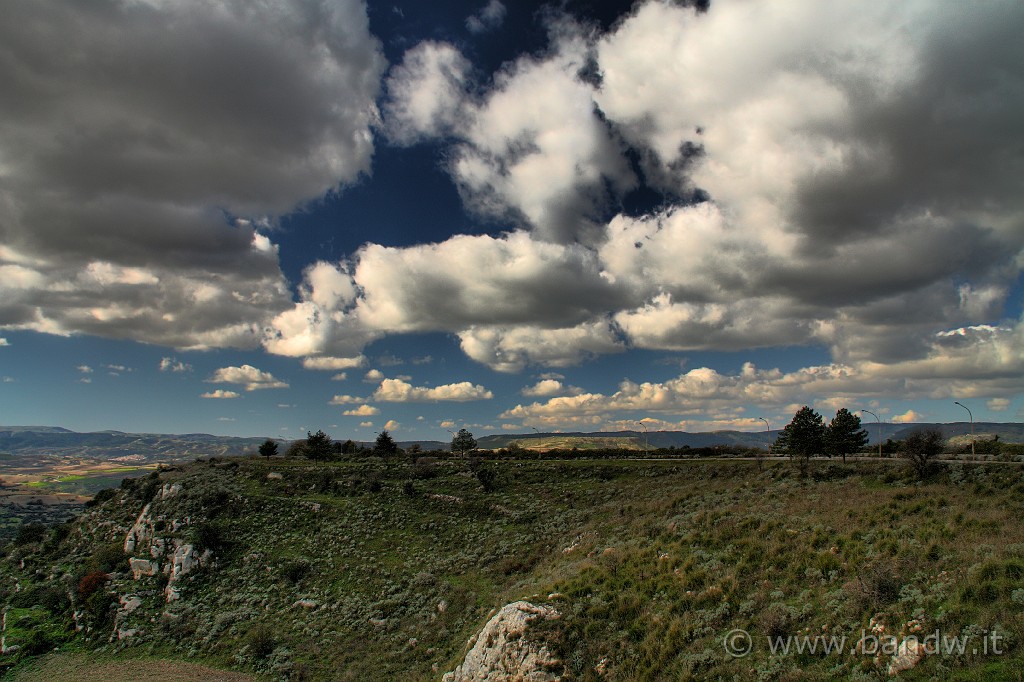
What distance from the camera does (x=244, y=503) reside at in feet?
164

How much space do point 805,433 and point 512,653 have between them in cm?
5453

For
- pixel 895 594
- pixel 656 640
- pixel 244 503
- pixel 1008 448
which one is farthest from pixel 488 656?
pixel 1008 448

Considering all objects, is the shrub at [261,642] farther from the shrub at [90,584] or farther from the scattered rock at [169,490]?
the scattered rock at [169,490]

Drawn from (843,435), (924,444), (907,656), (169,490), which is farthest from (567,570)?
(169,490)

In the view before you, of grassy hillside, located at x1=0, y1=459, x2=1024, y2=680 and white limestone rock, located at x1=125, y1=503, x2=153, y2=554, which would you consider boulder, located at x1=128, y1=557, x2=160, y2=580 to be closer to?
grassy hillside, located at x1=0, y1=459, x2=1024, y2=680

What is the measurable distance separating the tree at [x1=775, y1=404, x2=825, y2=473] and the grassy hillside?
7.86 metres

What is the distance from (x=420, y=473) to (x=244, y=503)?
22.6m

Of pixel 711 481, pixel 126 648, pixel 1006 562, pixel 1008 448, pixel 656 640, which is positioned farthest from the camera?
pixel 1008 448

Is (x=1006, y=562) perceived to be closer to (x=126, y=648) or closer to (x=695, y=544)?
(x=695, y=544)

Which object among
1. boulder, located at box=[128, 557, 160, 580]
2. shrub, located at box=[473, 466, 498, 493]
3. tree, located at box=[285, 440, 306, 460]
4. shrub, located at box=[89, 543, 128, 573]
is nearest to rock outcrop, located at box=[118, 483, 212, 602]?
boulder, located at box=[128, 557, 160, 580]

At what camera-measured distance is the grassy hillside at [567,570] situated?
13.5 meters

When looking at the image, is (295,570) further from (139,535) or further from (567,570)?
(567,570)
